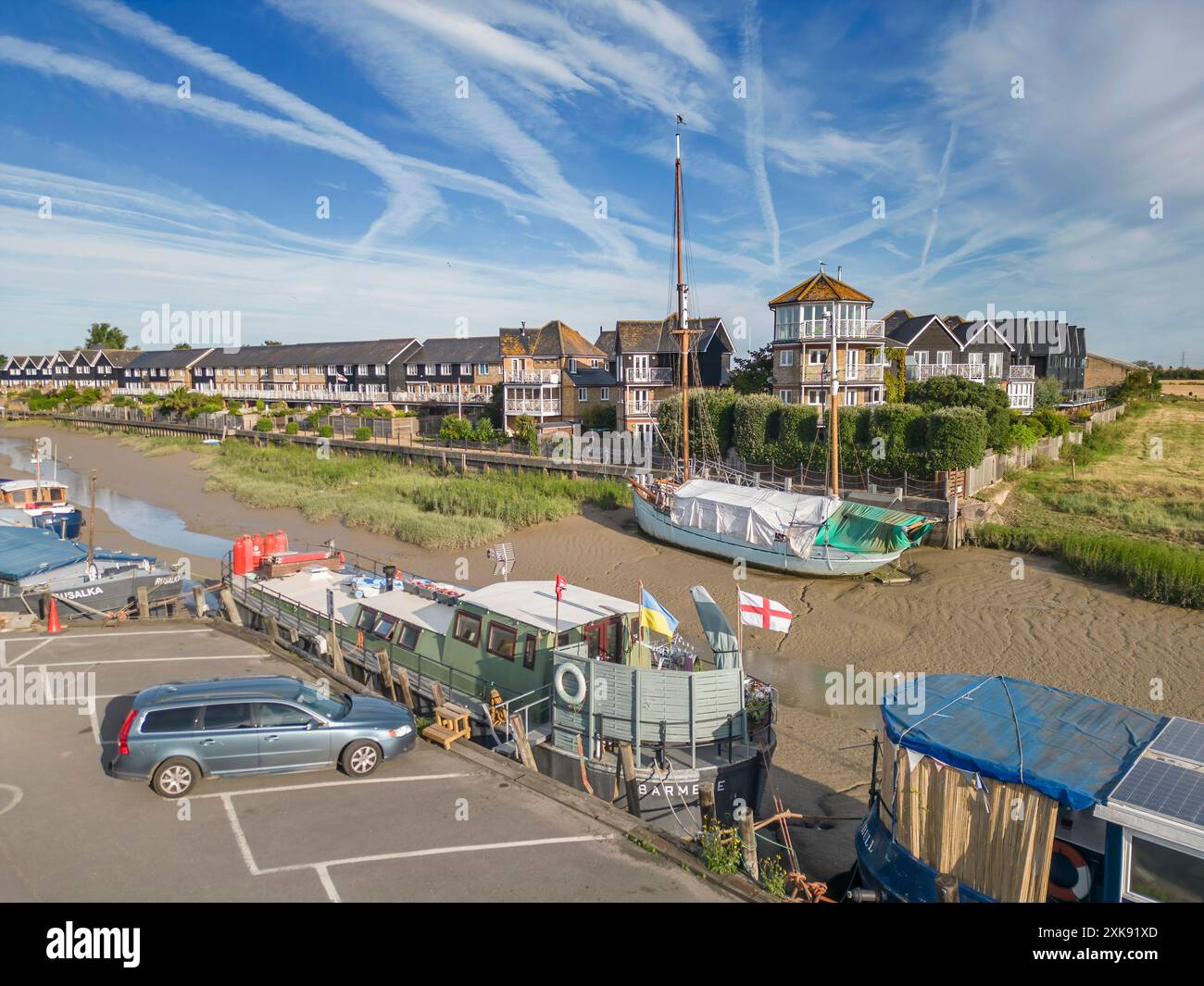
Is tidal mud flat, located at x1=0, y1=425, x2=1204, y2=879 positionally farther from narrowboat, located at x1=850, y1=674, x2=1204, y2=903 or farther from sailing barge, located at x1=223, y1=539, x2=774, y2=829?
narrowboat, located at x1=850, y1=674, x2=1204, y2=903

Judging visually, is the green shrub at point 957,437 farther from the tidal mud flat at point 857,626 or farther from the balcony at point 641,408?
the balcony at point 641,408

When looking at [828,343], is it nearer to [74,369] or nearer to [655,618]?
[655,618]

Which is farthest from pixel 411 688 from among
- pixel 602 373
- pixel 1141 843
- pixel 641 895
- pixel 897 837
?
pixel 602 373

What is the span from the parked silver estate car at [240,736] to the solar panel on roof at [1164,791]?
31.6 ft

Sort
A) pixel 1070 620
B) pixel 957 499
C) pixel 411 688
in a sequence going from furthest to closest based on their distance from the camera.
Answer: pixel 957 499
pixel 1070 620
pixel 411 688

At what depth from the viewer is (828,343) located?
1681 inches

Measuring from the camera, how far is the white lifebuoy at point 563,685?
12.8 meters

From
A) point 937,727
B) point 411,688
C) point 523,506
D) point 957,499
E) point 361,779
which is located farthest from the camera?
point 523,506

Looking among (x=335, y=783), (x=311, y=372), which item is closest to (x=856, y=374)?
(x=335, y=783)

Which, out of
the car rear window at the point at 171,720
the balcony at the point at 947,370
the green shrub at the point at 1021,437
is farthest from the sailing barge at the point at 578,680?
the balcony at the point at 947,370
